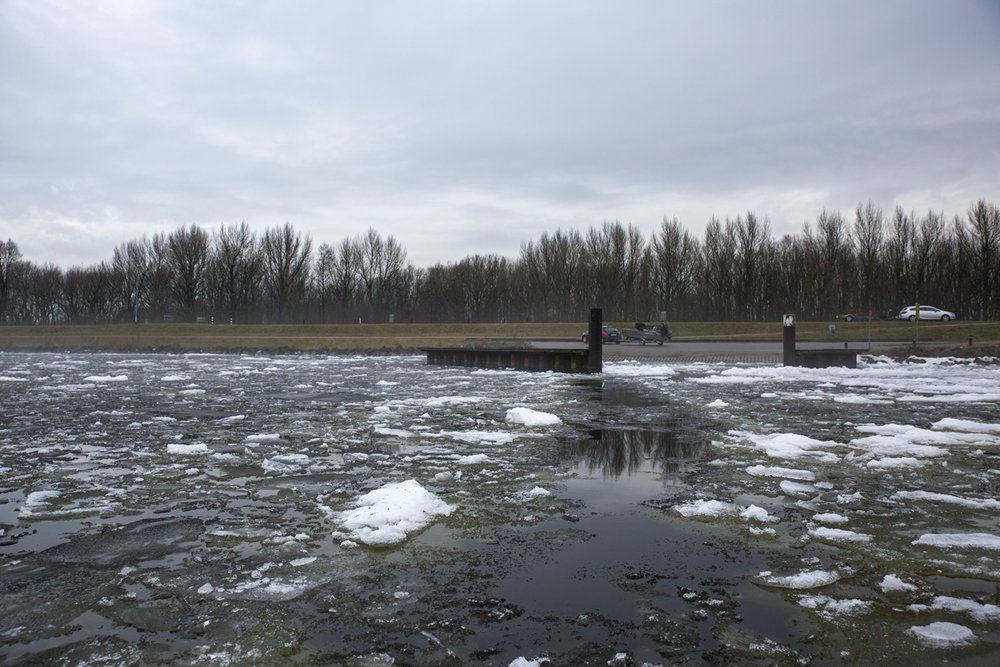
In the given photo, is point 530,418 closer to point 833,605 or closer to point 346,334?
point 833,605

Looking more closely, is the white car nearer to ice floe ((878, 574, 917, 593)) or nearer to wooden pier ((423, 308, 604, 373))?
wooden pier ((423, 308, 604, 373))

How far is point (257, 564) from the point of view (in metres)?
4.46

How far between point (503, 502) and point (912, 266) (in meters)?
68.8

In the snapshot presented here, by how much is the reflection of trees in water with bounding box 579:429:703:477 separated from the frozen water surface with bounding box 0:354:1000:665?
7 centimetres

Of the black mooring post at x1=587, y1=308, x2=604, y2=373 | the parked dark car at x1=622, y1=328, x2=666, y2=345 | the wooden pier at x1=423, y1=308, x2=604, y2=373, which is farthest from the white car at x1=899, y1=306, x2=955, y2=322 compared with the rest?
the black mooring post at x1=587, y1=308, x2=604, y2=373

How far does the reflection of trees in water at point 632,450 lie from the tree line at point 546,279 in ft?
195

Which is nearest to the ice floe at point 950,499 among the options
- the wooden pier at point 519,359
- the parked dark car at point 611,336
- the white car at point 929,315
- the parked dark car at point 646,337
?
the wooden pier at point 519,359

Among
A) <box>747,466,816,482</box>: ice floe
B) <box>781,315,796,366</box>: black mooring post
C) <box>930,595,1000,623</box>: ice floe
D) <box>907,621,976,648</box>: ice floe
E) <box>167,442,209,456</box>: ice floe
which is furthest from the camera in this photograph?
<box>781,315,796,366</box>: black mooring post

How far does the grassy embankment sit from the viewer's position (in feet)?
152

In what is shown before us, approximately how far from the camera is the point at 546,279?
246ft

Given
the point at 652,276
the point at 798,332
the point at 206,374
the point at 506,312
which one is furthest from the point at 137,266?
the point at 798,332

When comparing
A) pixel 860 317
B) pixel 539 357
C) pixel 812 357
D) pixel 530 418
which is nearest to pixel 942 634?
pixel 530 418

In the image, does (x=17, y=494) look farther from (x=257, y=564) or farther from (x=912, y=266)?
(x=912, y=266)

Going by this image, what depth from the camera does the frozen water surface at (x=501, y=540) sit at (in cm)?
339
